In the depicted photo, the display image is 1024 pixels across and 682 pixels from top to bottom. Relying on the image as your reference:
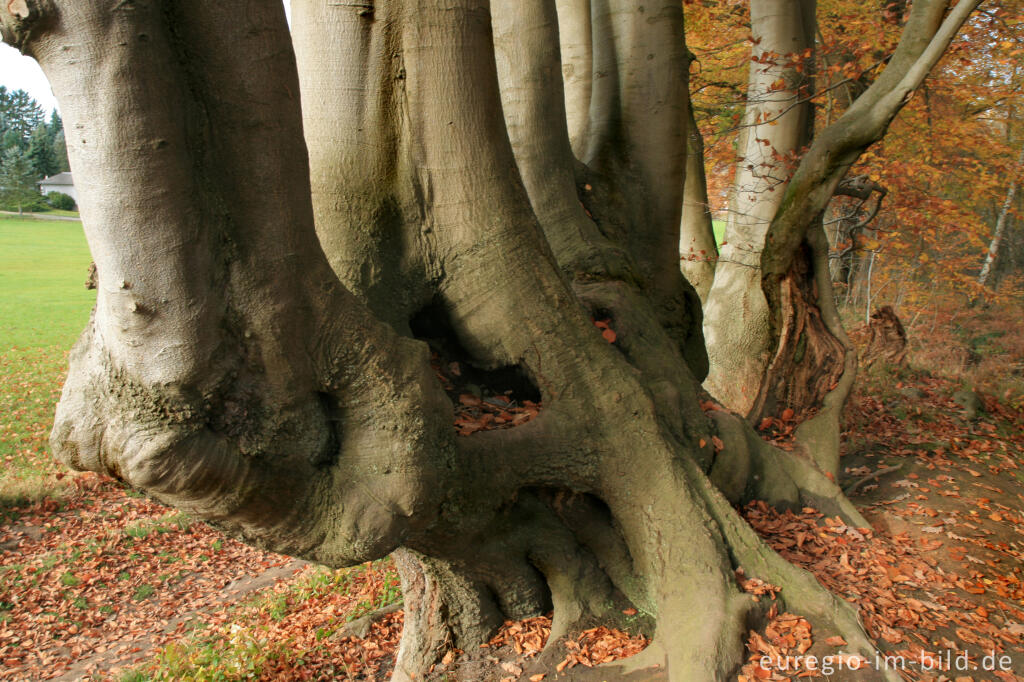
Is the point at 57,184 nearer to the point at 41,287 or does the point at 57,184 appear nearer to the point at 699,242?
the point at 41,287

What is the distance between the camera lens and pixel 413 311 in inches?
166

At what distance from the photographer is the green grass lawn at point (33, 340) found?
11.2m

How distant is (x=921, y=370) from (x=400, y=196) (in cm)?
1028

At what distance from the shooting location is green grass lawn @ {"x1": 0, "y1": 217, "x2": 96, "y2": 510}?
1117 cm

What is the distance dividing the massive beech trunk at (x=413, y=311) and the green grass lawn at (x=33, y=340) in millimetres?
9204

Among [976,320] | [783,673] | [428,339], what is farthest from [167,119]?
[976,320]

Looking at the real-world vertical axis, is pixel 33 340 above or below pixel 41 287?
below

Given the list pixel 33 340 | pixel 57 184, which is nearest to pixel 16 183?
pixel 57 184

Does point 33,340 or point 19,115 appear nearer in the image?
point 33,340

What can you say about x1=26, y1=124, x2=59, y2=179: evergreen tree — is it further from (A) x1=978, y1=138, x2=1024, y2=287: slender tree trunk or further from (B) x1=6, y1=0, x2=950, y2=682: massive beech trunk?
(B) x1=6, y1=0, x2=950, y2=682: massive beech trunk

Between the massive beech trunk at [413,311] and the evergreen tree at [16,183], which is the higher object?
the evergreen tree at [16,183]

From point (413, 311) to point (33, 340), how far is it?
19.8m

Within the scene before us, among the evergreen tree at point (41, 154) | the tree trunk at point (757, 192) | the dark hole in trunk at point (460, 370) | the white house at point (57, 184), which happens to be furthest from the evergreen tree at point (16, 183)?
the dark hole in trunk at point (460, 370)

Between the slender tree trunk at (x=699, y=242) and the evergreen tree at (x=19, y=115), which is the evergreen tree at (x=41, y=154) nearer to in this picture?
the evergreen tree at (x=19, y=115)
